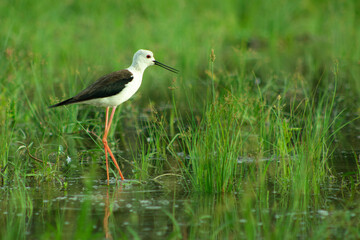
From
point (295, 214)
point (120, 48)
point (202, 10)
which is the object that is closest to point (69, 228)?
point (295, 214)

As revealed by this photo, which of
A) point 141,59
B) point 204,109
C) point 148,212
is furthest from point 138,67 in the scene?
point 148,212

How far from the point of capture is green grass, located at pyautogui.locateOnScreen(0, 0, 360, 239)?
5035mm

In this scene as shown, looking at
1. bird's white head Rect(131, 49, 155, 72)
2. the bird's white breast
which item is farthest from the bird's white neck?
the bird's white breast

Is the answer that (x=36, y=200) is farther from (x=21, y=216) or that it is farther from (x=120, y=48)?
(x=120, y=48)

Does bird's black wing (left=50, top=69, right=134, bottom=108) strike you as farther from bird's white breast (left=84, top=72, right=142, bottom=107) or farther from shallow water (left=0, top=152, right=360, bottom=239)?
shallow water (left=0, top=152, right=360, bottom=239)

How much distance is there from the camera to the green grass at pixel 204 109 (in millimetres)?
5035

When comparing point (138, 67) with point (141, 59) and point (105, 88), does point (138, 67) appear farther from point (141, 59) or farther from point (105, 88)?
point (105, 88)

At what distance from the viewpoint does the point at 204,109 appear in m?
5.61

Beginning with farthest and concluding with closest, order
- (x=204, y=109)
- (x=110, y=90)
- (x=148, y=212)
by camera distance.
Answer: (x=110, y=90) → (x=204, y=109) → (x=148, y=212)

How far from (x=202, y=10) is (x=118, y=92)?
435 inches

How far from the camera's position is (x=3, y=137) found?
5.93m

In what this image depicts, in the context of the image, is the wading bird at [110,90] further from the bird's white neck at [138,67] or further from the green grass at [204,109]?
the green grass at [204,109]

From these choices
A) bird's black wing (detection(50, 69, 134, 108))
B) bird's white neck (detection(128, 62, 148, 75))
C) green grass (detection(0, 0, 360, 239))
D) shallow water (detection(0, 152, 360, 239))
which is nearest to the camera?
shallow water (detection(0, 152, 360, 239))

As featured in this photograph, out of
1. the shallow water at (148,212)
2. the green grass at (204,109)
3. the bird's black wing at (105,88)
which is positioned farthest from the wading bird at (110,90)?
the shallow water at (148,212)
